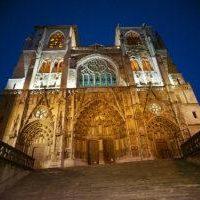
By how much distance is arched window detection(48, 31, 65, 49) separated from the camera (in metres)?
21.3

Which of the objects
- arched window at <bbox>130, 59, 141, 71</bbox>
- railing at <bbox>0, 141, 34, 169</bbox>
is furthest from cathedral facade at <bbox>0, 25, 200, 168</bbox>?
railing at <bbox>0, 141, 34, 169</bbox>

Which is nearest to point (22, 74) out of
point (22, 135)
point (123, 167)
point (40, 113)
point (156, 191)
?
point (40, 113)

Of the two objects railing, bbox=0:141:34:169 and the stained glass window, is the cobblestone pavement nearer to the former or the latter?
railing, bbox=0:141:34:169

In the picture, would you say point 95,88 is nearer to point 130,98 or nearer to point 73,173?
point 130,98

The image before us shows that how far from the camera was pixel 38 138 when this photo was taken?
47.2 feet

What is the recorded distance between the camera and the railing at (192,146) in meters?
9.04

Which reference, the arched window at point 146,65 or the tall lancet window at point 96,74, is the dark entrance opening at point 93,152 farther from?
the arched window at point 146,65

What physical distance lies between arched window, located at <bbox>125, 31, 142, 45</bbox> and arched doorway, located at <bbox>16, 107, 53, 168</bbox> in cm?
1296

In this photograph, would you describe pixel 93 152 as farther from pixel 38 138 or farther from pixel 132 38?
pixel 132 38

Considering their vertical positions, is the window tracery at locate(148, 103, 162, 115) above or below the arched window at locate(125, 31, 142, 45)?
below

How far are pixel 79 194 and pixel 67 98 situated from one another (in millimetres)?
9840

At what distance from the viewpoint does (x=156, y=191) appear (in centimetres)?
618

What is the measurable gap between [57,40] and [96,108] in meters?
11.1

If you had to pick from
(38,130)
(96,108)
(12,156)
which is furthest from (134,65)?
(12,156)
